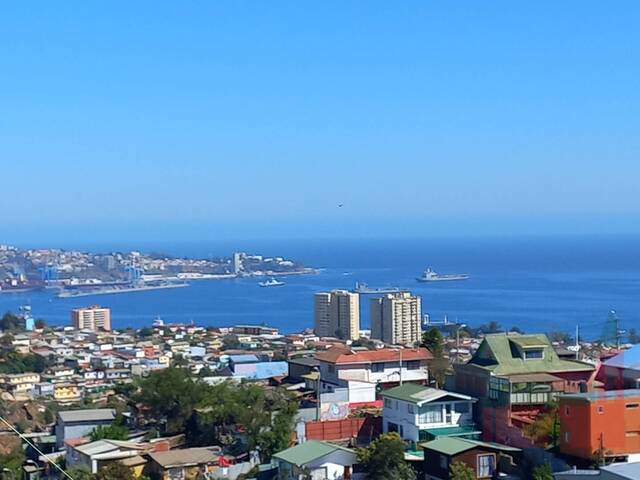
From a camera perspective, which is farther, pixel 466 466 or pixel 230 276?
pixel 230 276

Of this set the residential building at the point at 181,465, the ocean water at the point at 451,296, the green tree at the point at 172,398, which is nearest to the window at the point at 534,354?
the residential building at the point at 181,465

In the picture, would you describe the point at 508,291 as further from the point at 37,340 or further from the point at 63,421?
the point at 63,421

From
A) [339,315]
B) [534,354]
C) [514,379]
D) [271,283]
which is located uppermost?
[534,354]

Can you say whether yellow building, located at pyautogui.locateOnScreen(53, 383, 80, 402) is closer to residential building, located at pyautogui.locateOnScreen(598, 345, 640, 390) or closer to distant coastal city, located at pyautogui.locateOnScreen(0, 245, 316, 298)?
residential building, located at pyautogui.locateOnScreen(598, 345, 640, 390)

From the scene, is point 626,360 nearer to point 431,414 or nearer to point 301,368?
point 431,414

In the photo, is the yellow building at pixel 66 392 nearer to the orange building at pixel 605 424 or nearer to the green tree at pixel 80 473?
the green tree at pixel 80 473

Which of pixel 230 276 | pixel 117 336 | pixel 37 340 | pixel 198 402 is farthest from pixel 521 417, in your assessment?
pixel 230 276

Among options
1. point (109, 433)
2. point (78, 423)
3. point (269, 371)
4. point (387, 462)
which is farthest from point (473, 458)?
point (269, 371)
